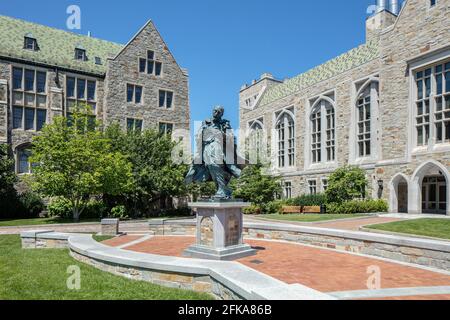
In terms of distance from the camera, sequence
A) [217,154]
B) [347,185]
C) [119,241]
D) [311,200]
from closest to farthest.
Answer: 1. [217,154]
2. [119,241]
3. [347,185]
4. [311,200]

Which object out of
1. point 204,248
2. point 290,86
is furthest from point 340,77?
point 204,248

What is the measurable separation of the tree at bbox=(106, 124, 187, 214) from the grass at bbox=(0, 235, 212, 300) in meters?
16.5

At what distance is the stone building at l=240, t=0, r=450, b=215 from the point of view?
23.1 m

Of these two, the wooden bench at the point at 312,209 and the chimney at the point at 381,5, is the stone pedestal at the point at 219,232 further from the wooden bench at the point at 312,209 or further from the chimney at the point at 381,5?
the chimney at the point at 381,5

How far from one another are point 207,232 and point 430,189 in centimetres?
2328

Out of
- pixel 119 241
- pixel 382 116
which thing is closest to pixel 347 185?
pixel 382 116

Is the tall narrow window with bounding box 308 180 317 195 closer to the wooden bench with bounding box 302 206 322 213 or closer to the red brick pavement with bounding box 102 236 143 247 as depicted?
the wooden bench with bounding box 302 206 322 213

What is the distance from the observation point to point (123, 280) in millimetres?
7137

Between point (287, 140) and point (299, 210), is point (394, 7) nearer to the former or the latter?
point (287, 140)

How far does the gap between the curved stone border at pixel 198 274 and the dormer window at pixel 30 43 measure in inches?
1130

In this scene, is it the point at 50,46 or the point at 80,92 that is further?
the point at 50,46

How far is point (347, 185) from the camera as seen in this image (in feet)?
89.2

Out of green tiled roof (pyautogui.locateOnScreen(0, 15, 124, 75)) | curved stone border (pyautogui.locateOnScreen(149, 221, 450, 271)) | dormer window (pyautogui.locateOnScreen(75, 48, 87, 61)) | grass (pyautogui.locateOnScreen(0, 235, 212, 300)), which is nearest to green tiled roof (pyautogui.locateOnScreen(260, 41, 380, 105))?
green tiled roof (pyautogui.locateOnScreen(0, 15, 124, 75))
